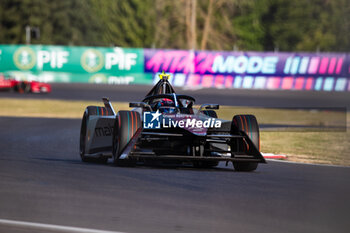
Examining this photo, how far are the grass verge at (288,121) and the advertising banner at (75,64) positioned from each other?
732 cm

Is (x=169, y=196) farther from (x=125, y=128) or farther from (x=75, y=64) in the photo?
(x=75, y=64)

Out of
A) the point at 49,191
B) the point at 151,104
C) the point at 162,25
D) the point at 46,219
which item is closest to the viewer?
the point at 46,219

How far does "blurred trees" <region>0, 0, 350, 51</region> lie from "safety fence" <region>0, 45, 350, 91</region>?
26.2 meters

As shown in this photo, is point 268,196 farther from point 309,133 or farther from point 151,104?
point 309,133

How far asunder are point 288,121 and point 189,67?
15.7 meters

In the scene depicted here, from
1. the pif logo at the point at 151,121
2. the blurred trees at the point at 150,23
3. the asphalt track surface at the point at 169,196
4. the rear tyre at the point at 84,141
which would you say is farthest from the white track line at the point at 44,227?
the blurred trees at the point at 150,23

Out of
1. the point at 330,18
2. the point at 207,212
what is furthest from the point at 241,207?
the point at 330,18

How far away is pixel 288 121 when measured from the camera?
2170 cm

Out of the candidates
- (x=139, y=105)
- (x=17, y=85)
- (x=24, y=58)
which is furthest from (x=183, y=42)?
(x=139, y=105)

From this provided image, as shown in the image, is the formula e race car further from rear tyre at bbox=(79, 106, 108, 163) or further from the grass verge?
the grass verge

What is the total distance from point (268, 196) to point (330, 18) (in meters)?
64.9

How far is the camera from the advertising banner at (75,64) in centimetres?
3719

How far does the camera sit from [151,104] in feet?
35.8

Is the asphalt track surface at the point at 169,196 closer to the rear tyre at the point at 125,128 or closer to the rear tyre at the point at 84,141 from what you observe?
the rear tyre at the point at 84,141
